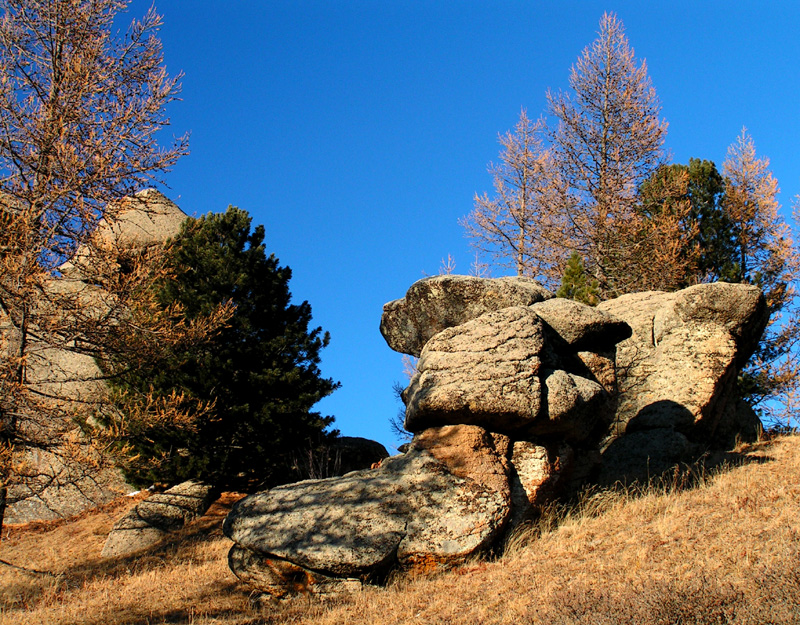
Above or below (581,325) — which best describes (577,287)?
above

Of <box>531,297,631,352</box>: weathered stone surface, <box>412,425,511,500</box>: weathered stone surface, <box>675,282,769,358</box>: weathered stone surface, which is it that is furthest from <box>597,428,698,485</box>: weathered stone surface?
<box>412,425,511,500</box>: weathered stone surface

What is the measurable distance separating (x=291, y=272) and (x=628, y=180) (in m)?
12.8

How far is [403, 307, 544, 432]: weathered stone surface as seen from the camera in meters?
9.96

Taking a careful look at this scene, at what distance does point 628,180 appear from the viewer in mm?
23578

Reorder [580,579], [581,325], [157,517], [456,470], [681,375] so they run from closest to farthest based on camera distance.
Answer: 1. [580,579]
2. [456,470]
3. [581,325]
4. [681,375]
5. [157,517]

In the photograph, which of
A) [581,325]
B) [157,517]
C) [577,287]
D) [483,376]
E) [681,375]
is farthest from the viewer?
[577,287]

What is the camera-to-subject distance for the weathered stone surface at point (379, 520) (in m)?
8.73

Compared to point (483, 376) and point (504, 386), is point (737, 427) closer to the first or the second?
point (504, 386)

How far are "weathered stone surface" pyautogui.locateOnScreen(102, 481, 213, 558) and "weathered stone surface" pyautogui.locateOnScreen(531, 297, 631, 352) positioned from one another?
7673mm

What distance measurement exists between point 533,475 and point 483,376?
1532 millimetres

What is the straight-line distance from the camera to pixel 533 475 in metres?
10.1

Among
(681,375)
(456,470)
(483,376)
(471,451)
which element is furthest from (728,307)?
(456,470)

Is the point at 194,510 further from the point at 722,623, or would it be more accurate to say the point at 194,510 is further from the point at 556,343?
the point at 722,623

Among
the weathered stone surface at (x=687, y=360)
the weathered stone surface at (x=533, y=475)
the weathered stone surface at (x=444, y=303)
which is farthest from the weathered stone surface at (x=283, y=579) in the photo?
the weathered stone surface at (x=687, y=360)
